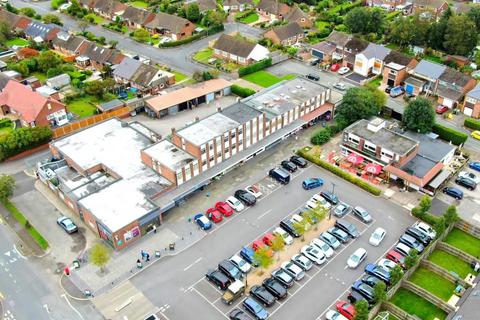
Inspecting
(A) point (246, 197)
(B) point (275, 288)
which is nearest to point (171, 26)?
(A) point (246, 197)

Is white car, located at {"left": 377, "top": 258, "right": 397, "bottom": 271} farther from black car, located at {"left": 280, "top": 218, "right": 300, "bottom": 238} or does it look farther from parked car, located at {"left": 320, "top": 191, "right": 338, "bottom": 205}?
parked car, located at {"left": 320, "top": 191, "right": 338, "bottom": 205}

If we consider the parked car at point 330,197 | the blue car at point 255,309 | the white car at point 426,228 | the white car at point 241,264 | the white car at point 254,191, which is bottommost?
the blue car at point 255,309

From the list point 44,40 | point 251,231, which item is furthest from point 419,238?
point 44,40

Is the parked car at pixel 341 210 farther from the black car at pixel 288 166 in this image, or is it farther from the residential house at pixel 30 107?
the residential house at pixel 30 107

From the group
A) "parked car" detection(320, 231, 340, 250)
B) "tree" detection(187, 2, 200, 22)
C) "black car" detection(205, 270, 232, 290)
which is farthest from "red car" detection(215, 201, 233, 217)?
"tree" detection(187, 2, 200, 22)

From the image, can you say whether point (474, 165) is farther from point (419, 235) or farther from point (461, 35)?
point (461, 35)

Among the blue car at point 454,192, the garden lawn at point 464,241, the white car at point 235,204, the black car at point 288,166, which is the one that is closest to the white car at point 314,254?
the white car at point 235,204

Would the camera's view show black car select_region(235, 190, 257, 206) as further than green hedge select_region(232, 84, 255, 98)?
No
